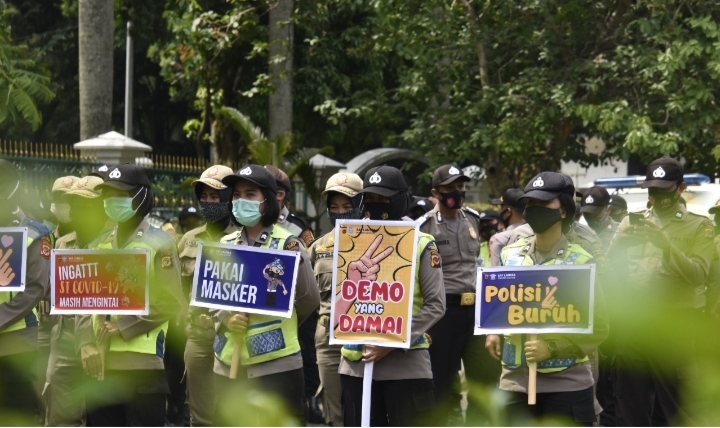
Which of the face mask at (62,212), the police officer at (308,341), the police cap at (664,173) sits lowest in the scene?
the police officer at (308,341)

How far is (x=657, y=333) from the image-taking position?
8562mm

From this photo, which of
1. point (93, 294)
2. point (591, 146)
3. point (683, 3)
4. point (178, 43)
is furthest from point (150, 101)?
point (93, 294)

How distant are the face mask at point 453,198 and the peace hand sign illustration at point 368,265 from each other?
2.93 m

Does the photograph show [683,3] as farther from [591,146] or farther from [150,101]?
[150,101]

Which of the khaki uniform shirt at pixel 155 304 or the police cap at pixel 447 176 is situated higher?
the police cap at pixel 447 176

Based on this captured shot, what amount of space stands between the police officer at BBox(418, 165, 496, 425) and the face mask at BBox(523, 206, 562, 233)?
3.00m

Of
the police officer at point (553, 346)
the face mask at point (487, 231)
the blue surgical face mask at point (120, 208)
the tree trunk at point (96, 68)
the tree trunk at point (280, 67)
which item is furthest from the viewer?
the tree trunk at point (280, 67)

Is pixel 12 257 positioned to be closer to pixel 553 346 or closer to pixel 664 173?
pixel 553 346

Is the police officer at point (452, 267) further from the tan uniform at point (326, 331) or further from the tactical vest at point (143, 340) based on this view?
the tactical vest at point (143, 340)

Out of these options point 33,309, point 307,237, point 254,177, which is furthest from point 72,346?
point 307,237

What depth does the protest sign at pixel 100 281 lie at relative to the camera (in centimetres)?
663

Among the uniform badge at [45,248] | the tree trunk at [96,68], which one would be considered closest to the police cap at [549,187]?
the uniform badge at [45,248]

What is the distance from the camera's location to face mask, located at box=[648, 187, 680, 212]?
821 cm

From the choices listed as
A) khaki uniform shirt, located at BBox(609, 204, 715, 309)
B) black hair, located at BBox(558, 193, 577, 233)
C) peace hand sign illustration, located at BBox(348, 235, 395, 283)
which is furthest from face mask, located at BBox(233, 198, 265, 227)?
khaki uniform shirt, located at BBox(609, 204, 715, 309)
